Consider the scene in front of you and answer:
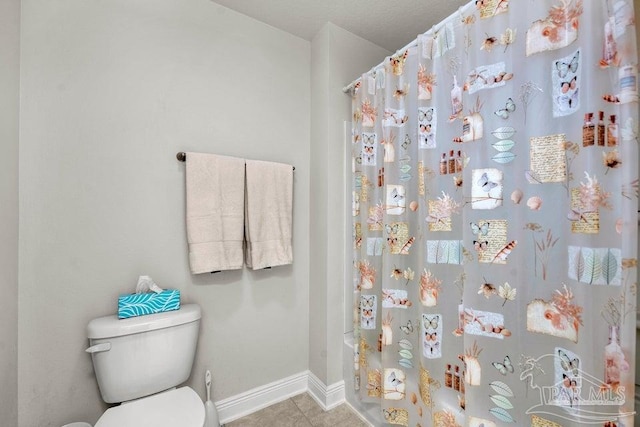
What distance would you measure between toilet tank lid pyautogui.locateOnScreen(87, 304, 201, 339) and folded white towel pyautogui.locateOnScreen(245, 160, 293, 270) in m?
0.43

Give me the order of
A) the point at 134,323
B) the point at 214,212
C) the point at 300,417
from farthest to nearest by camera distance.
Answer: the point at 300,417 < the point at 214,212 < the point at 134,323

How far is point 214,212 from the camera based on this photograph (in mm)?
1424

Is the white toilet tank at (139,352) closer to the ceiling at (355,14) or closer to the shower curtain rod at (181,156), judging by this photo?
the shower curtain rod at (181,156)

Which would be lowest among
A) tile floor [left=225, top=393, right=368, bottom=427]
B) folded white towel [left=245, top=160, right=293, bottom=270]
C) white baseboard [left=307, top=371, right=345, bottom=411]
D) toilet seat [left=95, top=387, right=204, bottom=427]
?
tile floor [left=225, top=393, right=368, bottom=427]

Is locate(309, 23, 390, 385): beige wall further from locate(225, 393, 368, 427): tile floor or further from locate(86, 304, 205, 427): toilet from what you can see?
locate(86, 304, 205, 427): toilet

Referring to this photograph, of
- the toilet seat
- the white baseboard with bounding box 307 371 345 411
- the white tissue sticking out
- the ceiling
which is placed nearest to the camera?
the toilet seat

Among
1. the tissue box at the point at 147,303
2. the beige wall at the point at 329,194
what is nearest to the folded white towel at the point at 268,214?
the beige wall at the point at 329,194

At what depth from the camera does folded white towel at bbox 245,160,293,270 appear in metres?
1.53

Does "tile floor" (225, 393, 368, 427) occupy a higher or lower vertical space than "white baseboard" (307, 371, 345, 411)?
lower

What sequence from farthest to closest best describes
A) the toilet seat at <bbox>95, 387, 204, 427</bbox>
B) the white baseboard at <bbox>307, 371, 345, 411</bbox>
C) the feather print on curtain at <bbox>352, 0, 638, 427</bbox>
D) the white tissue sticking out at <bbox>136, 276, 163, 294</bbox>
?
the white baseboard at <bbox>307, 371, 345, 411</bbox> < the white tissue sticking out at <bbox>136, 276, 163, 294</bbox> < the toilet seat at <bbox>95, 387, 204, 427</bbox> < the feather print on curtain at <bbox>352, 0, 638, 427</bbox>

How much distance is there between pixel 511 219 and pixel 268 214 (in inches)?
46.3

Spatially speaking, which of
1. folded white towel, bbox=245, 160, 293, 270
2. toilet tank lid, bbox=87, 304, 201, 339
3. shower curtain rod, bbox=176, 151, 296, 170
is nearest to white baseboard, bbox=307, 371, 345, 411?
folded white towel, bbox=245, 160, 293, 270

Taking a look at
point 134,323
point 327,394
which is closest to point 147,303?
point 134,323

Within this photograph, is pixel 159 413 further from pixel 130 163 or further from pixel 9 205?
pixel 130 163
